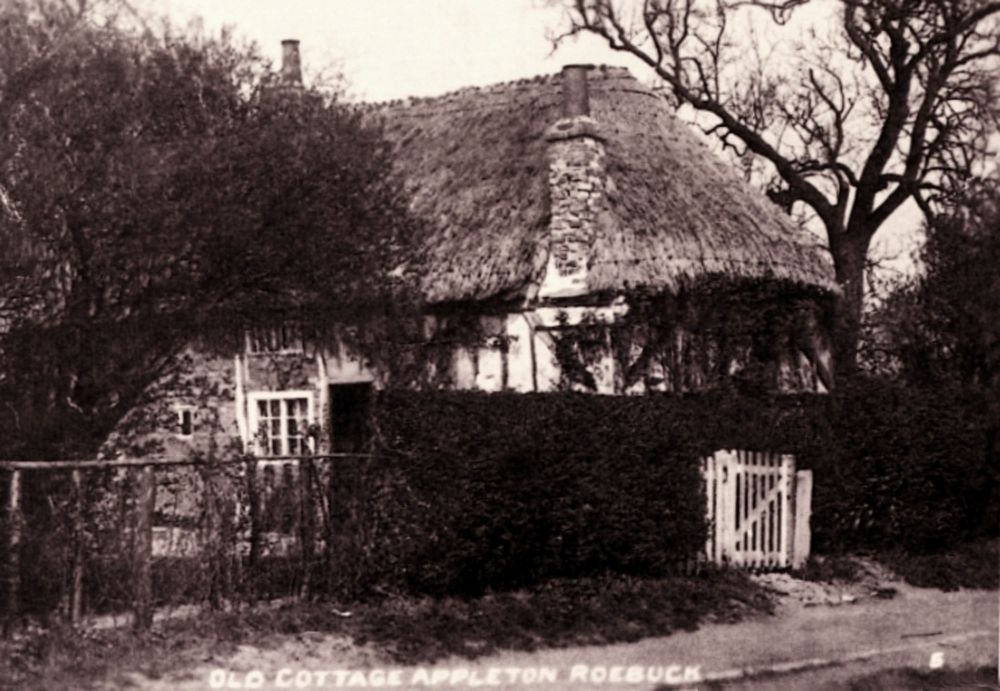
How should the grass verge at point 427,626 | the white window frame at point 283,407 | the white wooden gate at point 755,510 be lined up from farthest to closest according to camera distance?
the white window frame at point 283,407, the white wooden gate at point 755,510, the grass verge at point 427,626

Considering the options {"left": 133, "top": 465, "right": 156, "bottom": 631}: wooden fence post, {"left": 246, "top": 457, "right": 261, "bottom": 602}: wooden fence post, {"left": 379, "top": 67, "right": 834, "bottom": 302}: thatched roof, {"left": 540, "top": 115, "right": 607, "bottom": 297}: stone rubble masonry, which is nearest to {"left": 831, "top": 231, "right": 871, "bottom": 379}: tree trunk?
{"left": 379, "top": 67, "right": 834, "bottom": 302}: thatched roof

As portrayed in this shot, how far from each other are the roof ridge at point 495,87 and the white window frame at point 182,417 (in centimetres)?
741

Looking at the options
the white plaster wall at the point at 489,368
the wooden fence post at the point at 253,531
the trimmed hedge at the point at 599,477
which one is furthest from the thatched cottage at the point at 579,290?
the wooden fence post at the point at 253,531

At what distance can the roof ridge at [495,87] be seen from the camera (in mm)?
21188

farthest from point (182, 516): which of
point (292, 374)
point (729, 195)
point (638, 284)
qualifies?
point (729, 195)

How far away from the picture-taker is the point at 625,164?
1894cm

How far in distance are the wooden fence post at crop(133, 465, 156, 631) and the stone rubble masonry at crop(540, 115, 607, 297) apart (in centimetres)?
805

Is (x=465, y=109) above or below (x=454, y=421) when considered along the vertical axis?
above

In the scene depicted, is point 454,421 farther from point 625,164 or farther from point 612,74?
point 612,74

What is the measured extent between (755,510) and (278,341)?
21.6ft

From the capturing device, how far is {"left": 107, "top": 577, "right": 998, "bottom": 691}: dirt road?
31.3ft

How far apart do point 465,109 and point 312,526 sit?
38.9 feet

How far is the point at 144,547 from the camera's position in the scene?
10.2 m

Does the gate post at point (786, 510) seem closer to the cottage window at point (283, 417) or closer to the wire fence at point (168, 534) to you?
the wire fence at point (168, 534)
